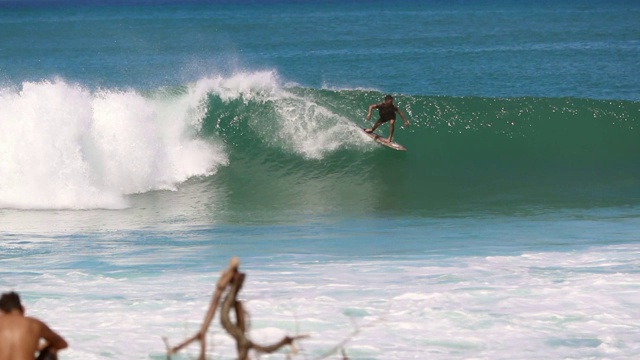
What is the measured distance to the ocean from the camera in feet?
28.1

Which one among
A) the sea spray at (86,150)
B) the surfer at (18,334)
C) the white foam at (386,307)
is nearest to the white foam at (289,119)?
the sea spray at (86,150)

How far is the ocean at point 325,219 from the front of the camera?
8562 mm

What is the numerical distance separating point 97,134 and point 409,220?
5967mm

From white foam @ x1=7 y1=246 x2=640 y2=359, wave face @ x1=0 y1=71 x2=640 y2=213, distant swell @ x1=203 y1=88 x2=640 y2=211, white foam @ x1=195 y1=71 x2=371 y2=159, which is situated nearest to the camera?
white foam @ x1=7 y1=246 x2=640 y2=359

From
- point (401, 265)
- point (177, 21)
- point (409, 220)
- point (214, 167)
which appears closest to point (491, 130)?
point (214, 167)

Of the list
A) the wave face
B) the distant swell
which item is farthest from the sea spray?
the distant swell

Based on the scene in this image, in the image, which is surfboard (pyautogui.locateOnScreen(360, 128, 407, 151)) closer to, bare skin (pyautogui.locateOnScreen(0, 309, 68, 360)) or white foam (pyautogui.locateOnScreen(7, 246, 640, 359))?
white foam (pyautogui.locateOnScreen(7, 246, 640, 359))

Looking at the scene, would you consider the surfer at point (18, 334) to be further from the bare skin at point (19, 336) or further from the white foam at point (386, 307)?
the white foam at point (386, 307)

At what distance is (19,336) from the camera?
507cm

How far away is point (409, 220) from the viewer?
48.2 ft

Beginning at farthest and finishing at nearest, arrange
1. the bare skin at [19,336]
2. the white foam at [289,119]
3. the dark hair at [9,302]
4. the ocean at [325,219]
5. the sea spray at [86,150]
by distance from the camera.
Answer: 1. the white foam at [289,119]
2. the sea spray at [86,150]
3. the ocean at [325,219]
4. the dark hair at [9,302]
5. the bare skin at [19,336]

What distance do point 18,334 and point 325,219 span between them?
9.98 metres

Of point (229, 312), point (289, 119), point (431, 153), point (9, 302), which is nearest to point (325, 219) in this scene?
point (431, 153)

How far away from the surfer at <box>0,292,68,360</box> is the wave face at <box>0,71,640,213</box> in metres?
10.6
